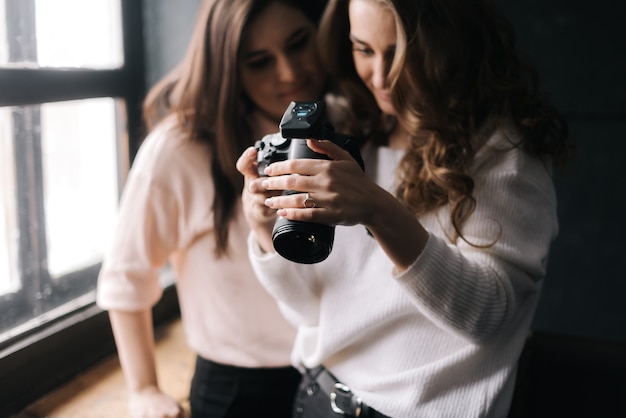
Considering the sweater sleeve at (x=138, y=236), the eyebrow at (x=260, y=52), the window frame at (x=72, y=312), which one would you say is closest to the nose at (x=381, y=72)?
the eyebrow at (x=260, y=52)

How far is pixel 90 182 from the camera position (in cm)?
148

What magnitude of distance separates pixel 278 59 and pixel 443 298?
556 mm

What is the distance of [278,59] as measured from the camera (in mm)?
1106

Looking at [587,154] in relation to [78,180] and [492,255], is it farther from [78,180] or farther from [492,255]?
[78,180]

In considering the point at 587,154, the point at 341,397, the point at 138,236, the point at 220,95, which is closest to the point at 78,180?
the point at 138,236

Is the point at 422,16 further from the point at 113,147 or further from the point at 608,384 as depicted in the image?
the point at 113,147

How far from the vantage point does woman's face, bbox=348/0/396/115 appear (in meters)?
0.87

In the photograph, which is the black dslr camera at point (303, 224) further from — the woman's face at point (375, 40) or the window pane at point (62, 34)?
the window pane at point (62, 34)

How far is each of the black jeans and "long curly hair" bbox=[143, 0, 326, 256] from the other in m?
0.25

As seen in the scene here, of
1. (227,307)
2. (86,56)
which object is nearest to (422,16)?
Result: (227,307)

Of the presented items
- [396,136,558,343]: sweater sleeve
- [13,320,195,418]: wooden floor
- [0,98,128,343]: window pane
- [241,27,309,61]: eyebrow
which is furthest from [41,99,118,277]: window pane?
[396,136,558,343]: sweater sleeve

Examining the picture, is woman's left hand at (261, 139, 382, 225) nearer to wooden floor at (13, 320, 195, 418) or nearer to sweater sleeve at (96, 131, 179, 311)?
sweater sleeve at (96, 131, 179, 311)

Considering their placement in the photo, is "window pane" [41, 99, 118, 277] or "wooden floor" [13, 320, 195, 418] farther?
"window pane" [41, 99, 118, 277]

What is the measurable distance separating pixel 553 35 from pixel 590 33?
9 cm
